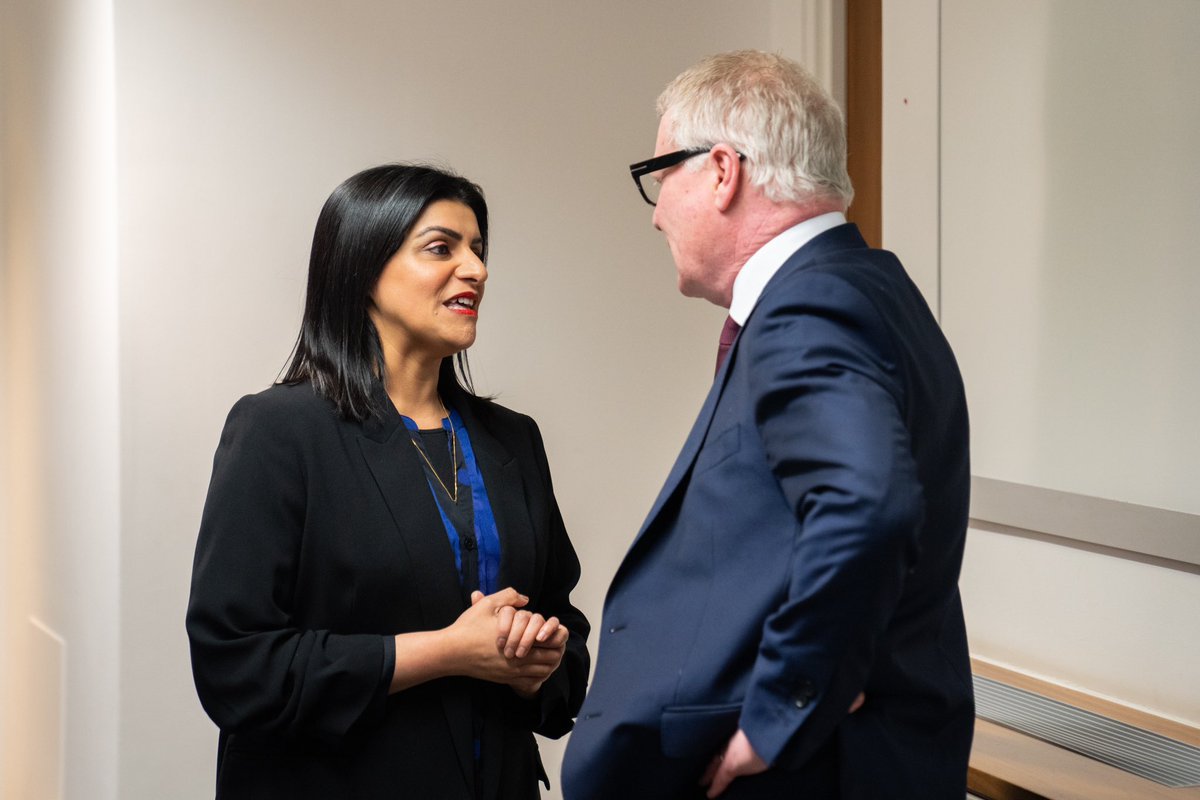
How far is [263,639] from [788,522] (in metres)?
0.80

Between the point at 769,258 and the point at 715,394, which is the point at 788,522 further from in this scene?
the point at 769,258

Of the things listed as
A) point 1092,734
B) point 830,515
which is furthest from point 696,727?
point 1092,734

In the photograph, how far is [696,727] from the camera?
109 centimetres

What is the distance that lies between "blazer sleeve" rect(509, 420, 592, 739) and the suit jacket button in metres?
0.71

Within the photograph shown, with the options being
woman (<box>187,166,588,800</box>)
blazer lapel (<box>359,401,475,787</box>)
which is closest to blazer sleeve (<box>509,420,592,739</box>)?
woman (<box>187,166,588,800</box>)

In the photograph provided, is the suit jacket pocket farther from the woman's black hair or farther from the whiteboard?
the whiteboard

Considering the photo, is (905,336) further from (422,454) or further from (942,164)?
(942,164)

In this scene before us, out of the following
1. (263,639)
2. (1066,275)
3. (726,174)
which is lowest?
(263,639)

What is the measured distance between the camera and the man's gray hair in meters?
1.26

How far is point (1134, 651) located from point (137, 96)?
2332mm

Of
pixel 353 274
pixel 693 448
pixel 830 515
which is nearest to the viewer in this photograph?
pixel 830 515

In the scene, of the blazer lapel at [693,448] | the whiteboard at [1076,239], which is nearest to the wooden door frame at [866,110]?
the whiteboard at [1076,239]

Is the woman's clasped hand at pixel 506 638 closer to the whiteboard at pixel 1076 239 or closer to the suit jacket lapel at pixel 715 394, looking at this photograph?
the suit jacket lapel at pixel 715 394

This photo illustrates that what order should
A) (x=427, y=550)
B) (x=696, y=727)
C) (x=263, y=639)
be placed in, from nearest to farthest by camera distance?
(x=696, y=727) → (x=263, y=639) → (x=427, y=550)
